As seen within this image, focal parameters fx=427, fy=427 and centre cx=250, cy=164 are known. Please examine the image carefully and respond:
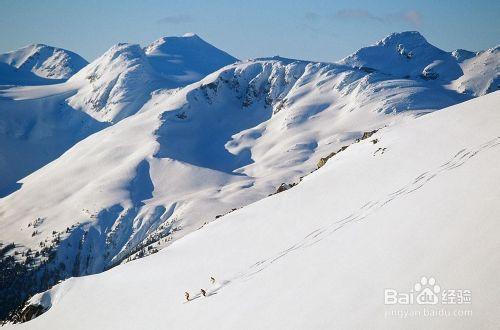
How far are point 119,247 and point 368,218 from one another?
163 m

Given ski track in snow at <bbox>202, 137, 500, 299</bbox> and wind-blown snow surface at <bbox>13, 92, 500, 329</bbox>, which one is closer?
wind-blown snow surface at <bbox>13, 92, 500, 329</bbox>

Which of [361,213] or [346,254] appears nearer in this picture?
[346,254]

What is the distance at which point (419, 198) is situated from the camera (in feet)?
81.0

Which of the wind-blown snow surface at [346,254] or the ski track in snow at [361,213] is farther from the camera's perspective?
the ski track in snow at [361,213]

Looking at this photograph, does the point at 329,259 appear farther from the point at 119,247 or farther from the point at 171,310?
the point at 119,247

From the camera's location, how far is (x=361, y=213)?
27984mm

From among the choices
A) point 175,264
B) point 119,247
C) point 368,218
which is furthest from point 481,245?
point 119,247

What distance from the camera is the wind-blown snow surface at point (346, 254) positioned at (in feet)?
54.5

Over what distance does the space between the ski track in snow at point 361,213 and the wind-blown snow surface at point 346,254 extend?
0.13 metres

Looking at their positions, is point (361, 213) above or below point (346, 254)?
above

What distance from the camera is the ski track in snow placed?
86.3 ft

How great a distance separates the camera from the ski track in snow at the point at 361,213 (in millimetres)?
26316

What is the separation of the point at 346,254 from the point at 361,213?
6716 mm

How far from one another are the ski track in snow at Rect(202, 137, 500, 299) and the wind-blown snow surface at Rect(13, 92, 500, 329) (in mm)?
128
